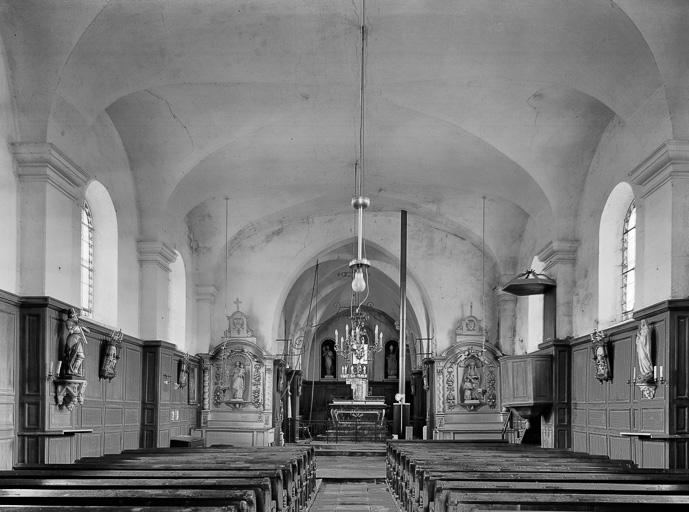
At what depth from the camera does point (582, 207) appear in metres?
15.3

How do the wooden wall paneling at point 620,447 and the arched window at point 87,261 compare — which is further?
the arched window at point 87,261

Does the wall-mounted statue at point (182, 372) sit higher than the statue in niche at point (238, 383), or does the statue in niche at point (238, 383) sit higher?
the wall-mounted statue at point (182, 372)

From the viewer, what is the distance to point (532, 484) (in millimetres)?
6184

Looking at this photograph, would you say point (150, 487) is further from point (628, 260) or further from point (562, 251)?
point (562, 251)

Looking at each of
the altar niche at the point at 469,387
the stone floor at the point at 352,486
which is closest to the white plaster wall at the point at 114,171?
the stone floor at the point at 352,486

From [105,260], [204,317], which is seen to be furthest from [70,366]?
[204,317]

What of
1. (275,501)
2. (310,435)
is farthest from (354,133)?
(310,435)

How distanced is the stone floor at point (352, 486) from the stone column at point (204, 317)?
3.78 meters

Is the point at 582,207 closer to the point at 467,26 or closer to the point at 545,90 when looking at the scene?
the point at 545,90

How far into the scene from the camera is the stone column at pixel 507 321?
68.1 ft

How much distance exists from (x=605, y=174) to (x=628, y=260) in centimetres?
143

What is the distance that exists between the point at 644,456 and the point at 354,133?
7220mm

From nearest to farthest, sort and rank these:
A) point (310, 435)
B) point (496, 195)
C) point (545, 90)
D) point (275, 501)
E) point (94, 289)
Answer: point (275, 501) → point (545, 90) → point (94, 289) → point (496, 195) → point (310, 435)

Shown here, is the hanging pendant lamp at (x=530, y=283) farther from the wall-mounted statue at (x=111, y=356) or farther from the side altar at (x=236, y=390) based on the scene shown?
the side altar at (x=236, y=390)
